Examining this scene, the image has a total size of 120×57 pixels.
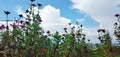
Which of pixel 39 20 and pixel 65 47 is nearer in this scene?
pixel 39 20

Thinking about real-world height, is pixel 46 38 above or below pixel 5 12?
below

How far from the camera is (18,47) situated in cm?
1065

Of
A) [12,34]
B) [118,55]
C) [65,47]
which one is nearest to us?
[12,34]

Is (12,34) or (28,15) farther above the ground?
(28,15)

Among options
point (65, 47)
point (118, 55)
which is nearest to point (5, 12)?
point (65, 47)

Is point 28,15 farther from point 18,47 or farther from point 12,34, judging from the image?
point 18,47

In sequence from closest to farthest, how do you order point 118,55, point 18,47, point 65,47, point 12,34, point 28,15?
1. point 18,47
2. point 12,34
3. point 28,15
4. point 65,47
5. point 118,55

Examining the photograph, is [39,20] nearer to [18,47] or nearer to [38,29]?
[38,29]

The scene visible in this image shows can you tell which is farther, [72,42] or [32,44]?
[72,42]

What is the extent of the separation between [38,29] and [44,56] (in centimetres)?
98

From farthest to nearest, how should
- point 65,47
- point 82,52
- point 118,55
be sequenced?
point 118,55, point 82,52, point 65,47

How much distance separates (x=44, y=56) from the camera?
11586 mm

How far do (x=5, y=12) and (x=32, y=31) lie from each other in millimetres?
1291

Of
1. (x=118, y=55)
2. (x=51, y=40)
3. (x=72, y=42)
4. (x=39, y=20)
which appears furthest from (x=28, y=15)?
(x=118, y=55)
